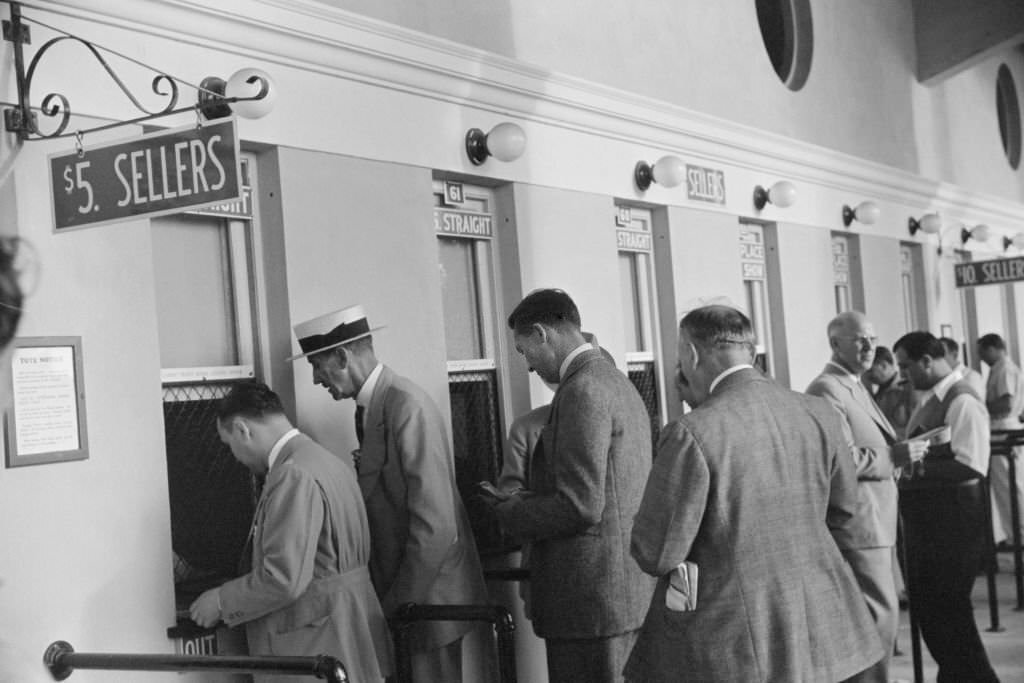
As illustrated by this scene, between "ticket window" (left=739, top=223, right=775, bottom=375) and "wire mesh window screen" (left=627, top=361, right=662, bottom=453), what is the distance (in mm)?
1238

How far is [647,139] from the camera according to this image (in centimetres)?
663

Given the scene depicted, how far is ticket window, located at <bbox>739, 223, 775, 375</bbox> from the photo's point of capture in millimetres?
7840

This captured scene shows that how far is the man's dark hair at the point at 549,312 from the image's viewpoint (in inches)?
161

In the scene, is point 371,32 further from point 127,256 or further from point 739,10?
point 739,10

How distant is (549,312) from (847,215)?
542cm

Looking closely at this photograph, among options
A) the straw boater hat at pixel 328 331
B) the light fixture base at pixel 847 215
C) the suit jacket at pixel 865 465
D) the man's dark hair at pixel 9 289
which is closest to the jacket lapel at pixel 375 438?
the straw boater hat at pixel 328 331

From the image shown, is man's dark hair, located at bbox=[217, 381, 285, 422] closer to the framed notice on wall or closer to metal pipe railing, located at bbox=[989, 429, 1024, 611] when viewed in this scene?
the framed notice on wall

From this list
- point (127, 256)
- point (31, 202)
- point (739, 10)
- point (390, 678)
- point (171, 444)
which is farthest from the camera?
point (739, 10)

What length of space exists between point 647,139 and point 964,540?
259 centimetres

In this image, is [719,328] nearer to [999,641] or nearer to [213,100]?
[213,100]

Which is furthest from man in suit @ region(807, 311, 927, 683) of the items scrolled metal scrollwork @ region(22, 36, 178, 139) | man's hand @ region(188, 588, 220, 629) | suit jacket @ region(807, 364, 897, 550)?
scrolled metal scrollwork @ region(22, 36, 178, 139)

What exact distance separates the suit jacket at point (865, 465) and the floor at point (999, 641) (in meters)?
1.56

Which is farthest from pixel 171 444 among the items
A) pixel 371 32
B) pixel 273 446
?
pixel 371 32

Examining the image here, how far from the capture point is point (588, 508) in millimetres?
3885
